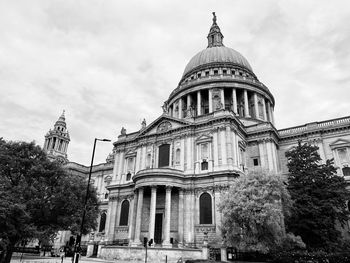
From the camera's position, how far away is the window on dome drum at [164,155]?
41.3 metres

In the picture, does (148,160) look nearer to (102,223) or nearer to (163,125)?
(163,125)

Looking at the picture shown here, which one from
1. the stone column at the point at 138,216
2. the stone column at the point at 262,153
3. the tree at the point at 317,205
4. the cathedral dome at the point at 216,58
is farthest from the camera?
the cathedral dome at the point at 216,58

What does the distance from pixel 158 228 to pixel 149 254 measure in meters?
7.80

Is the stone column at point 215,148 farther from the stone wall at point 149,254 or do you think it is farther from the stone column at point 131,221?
the stone column at point 131,221

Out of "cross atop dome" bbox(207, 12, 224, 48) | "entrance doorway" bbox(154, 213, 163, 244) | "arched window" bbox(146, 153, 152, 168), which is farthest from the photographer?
"cross atop dome" bbox(207, 12, 224, 48)

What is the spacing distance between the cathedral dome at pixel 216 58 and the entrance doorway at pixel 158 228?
36.6 m

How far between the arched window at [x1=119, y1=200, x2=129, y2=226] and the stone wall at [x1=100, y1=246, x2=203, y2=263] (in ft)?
30.2

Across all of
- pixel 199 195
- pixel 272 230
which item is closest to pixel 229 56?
pixel 199 195

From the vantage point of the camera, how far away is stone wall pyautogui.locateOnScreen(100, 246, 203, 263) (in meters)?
27.4

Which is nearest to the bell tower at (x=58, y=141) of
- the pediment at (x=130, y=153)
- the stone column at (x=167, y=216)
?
the pediment at (x=130, y=153)

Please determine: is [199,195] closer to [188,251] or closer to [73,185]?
[188,251]

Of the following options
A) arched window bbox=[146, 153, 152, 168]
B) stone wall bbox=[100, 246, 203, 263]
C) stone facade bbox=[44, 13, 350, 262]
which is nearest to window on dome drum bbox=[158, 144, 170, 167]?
stone facade bbox=[44, 13, 350, 262]

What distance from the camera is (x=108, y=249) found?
31.8m

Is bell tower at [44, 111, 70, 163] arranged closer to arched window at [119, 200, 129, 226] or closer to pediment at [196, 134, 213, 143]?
arched window at [119, 200, 129, 226]
